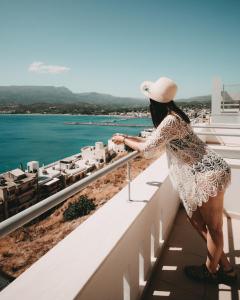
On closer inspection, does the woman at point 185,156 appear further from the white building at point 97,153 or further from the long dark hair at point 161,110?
the white building at point 97,153

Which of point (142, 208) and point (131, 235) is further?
point (142, 208)

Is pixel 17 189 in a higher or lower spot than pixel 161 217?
lower

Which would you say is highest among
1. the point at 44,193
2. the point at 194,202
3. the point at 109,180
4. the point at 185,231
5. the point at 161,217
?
the point at 194,202

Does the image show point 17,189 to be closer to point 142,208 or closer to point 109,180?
point 109,180

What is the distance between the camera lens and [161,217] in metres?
2.17

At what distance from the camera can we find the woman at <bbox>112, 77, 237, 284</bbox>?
1.41 m

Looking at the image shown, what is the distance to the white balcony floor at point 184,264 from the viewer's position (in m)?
1.71

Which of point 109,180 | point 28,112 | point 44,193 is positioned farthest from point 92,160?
point 28,112

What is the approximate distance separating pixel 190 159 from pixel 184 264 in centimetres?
103

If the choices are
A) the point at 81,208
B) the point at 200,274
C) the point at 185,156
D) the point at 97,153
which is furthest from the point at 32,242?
the point at 97,153

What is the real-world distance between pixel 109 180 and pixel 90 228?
19.1 meters

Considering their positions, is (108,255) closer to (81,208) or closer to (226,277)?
(226,277)

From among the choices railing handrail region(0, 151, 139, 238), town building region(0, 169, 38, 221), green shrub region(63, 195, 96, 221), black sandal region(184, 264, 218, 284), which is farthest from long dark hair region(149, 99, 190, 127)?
town building region(0, 169, 38, 221)

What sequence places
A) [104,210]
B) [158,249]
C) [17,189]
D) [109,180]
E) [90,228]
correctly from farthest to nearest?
[17,189], [109,180], [158,249], [104,210], [90,228]
